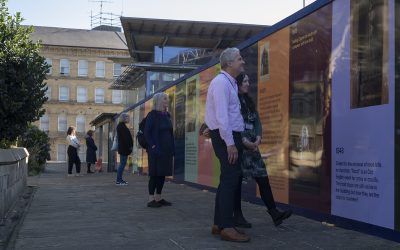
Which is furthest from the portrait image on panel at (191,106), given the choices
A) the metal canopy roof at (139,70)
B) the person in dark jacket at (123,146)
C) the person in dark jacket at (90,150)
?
the metal canopy roof at (139,70)

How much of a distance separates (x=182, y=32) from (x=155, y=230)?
86.6 feet

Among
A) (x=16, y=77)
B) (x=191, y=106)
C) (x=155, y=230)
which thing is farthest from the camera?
(x=191, y=106)

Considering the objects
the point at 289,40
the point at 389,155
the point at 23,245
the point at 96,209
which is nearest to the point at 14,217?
the point at 96,209

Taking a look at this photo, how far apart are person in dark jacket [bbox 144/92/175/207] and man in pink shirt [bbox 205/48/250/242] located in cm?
290

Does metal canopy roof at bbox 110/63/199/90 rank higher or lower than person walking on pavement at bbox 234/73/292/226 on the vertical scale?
higher

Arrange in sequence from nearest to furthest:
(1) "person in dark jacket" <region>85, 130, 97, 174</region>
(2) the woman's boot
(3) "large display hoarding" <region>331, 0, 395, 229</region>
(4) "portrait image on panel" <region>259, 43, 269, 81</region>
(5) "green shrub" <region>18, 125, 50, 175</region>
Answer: (3) "large display hoarding" <region>331, 0, 395, 229</region>
(2) the woman's boot
(4) "portrait image on panel" <region>259, 43, 269, 81</region>
(5) "green shrub" <region>18, 125, 50, 175</region>
(1) "person in dark jacket" <region>85, 130, 97, 174</region>

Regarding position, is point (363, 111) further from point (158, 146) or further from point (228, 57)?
point (158, 146)

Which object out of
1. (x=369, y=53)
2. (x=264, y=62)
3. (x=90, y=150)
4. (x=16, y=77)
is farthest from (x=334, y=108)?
(x=90, y=150)

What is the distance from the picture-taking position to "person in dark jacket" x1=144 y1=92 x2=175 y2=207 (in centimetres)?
815

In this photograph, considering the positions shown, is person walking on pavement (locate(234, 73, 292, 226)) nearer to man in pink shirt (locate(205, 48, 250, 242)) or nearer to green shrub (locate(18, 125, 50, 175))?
man in pink shirt (locate(205, 48, 250, 242))

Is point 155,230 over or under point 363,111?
under

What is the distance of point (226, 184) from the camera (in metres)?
5.16

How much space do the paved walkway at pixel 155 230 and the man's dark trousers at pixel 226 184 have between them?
0.74 feet

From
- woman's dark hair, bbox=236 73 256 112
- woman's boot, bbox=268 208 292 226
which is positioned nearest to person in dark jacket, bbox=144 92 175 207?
woman's dark hair, bbox=236 73 256 112
